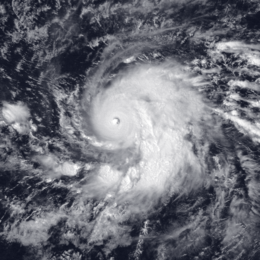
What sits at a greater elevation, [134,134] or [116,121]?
[116,121]

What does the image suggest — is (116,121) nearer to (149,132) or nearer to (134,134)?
(134,134)

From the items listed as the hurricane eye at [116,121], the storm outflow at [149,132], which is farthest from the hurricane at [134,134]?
the hurricane eye at [116,121]

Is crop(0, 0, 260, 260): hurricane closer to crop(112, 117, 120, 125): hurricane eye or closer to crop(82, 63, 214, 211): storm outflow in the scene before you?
crop(82, 63, 214, 211): storm outflow

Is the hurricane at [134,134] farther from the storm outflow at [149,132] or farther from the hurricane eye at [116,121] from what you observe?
the hurricane eye at [116,121]

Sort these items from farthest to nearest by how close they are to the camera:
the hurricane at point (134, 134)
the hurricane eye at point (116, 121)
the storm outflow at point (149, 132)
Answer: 1. the hurricane eye at point (116, 121)
2. the storm outflow at point (149, 132)
3. the hurricane at point (134, 134)

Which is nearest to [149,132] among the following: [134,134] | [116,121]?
[134,134]

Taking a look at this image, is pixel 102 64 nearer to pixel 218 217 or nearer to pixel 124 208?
pixel 124 208

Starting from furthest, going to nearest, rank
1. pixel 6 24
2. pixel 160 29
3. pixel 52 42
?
pixel 160 29 < pixel 52 42 < pixel 6 24

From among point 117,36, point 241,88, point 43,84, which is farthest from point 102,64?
point 241,88
